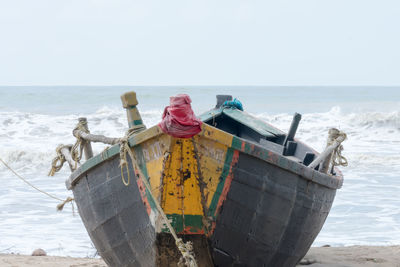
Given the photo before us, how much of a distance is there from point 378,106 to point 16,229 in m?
35.6

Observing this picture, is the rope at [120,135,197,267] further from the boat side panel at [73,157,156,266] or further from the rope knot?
the boat side panel at [73,157,156,266]

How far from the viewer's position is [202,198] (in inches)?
169

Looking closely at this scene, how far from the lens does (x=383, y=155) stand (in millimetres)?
17844

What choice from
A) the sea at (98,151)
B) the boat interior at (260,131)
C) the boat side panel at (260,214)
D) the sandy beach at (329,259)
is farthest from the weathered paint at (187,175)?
the sandy beach at (329,259)

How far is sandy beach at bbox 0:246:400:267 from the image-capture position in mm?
6594

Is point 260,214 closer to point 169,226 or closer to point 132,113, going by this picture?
point 169,226

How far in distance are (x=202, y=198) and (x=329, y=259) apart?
3192 millimetres

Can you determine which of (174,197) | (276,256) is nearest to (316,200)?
(276,256)

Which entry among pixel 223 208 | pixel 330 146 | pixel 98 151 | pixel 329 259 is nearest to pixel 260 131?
pixel 330 146

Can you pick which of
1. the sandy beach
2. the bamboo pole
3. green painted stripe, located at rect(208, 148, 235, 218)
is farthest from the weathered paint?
the sandy beach

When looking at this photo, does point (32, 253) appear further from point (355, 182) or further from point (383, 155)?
point (383, 155)

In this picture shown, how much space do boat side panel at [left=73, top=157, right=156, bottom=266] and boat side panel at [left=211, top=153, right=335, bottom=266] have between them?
59 cm

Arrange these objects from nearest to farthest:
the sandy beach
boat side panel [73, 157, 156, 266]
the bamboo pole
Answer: boat side panel [73, 157, 156, 266]
the bamboo pole
the sandy beach

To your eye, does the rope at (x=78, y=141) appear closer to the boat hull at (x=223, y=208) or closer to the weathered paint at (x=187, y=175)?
the boat hull at (x=223, y=208)
